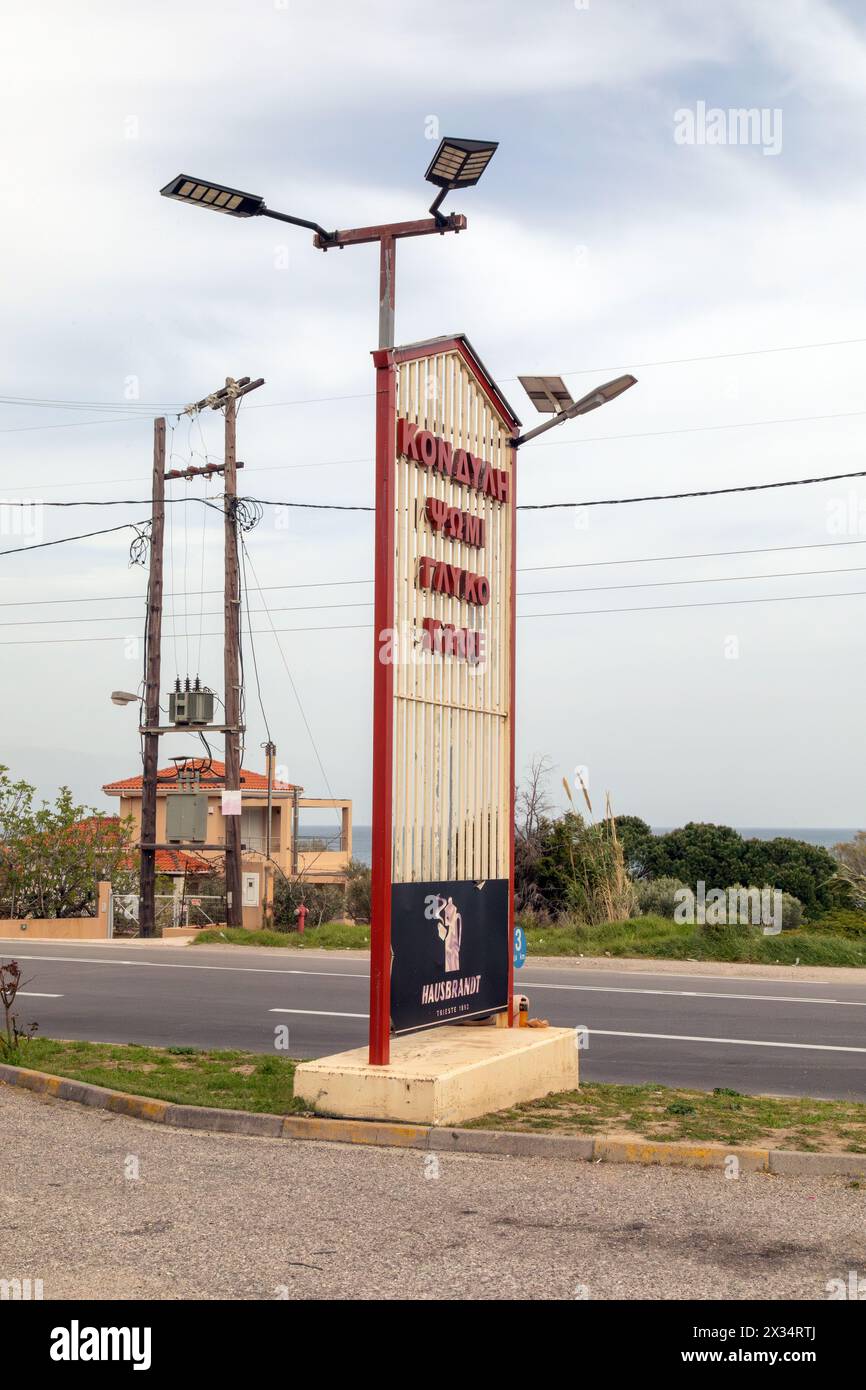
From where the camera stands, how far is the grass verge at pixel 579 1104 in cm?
810

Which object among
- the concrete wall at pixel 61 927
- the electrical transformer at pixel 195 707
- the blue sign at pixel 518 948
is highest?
the electrical transformer at pixel 195 707

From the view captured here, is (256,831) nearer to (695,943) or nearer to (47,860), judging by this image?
(47,860)

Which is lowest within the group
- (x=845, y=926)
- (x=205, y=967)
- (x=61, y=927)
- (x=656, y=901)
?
(x=61, y=927)

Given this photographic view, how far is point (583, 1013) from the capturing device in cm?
1500

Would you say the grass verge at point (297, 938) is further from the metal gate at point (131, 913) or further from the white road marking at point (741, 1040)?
the white road marking at point (741, 1040)

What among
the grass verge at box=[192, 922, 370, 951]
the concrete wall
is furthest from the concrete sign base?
the concrete wall

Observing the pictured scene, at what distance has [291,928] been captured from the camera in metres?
31.7

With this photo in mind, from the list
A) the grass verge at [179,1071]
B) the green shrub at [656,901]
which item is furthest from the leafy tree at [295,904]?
the grass verge at [179,1071]

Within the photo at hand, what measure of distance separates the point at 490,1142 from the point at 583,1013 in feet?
23.8

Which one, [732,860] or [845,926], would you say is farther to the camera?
[732,860]

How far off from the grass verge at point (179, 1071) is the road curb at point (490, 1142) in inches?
6.9

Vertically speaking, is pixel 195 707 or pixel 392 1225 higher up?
pixel 195 707

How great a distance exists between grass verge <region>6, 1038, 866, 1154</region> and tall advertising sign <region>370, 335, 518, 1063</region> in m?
0.94

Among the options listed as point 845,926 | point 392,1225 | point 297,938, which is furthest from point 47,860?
point 392,1225
